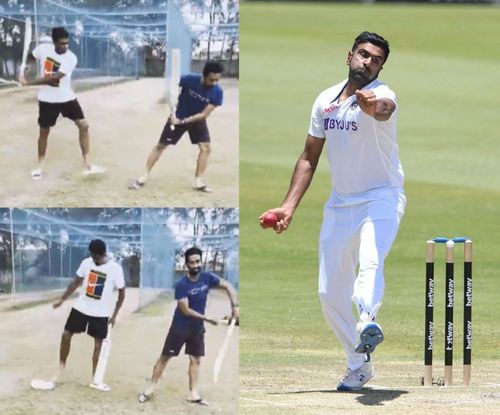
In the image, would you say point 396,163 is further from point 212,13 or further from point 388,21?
point 388,21

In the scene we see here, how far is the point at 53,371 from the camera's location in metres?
9.11

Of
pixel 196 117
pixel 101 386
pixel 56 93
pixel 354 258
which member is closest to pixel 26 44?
pixel 56 93

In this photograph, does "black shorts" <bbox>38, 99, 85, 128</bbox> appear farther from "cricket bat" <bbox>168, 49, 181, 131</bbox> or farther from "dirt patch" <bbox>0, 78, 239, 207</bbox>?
"cricket bat" <bbox>168, 49, 181, 131</bbox>

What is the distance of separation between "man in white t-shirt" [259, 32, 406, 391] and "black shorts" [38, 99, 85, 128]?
1358mm

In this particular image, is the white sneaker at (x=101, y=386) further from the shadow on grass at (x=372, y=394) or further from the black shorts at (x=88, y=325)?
the shadow on grass at (x=372, y=394)

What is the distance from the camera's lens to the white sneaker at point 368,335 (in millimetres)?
9305

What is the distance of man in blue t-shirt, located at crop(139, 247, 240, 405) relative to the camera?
9.06 metres

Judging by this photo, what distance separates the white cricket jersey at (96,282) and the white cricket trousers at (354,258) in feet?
4.71

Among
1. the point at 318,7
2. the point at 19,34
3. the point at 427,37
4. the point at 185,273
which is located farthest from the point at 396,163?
the point at 318,7

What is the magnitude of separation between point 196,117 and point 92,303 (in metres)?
1.19

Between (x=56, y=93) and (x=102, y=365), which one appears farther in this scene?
(x=56, y=93)

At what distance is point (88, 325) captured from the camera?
30.0 ft

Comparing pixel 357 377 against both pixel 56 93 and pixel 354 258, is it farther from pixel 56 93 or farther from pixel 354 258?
pixel 56 93

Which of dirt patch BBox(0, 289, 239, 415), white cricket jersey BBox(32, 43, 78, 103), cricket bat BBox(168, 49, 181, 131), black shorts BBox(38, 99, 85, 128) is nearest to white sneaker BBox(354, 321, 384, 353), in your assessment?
dirt patch BBox(0, 289, 239, 415)
